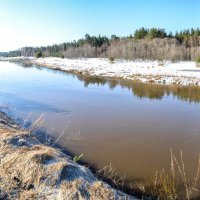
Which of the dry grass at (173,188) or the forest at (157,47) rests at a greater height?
the forest at (157,47)

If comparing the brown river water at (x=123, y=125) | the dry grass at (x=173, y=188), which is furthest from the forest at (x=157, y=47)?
the dry grass at (x=173, y=188)

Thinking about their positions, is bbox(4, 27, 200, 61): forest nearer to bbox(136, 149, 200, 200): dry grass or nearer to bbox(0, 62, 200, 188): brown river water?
bbox(0, 62, 200, 188): brown river water

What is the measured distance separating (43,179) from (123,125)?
26.6 ft

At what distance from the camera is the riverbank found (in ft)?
22.6

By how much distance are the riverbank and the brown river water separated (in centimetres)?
200

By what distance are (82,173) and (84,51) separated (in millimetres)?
107265

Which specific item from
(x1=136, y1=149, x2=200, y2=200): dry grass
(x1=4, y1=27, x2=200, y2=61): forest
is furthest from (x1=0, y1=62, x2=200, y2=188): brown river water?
(x1=4, y1=27, x2=200, y2=61): forest

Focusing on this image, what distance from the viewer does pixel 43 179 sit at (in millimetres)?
7445

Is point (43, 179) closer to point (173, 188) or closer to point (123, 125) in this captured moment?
point (173, 188)

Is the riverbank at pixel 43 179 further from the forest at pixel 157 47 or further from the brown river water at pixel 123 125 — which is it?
the forest at pixel 157 47

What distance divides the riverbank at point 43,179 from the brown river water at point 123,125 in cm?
200

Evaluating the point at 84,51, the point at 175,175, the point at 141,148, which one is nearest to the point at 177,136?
the point at 141,148

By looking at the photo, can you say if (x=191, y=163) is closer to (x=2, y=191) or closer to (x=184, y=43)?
(x=2, y=191)

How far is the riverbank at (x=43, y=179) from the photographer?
272 inches
